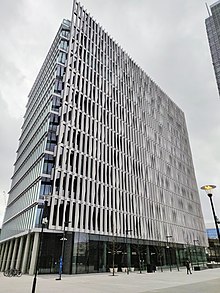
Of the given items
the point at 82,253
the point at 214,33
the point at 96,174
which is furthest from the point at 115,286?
the point at 214,33

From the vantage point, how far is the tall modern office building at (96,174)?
37.8m

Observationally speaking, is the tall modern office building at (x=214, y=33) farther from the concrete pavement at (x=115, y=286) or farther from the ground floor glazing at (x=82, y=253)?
the concrete pavement at (x=115, y=286)

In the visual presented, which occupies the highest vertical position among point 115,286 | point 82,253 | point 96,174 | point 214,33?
point 214,33

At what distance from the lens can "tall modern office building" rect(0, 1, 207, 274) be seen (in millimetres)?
37844

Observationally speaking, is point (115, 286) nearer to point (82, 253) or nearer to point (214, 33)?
point (82, 253)

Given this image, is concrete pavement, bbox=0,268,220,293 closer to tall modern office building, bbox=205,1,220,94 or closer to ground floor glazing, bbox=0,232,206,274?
ground floor glazing, bbox=0,232,206,274

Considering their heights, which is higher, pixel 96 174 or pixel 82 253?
pixel 96 174

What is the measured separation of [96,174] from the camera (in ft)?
148

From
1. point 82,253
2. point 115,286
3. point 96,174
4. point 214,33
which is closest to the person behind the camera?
point 115,286

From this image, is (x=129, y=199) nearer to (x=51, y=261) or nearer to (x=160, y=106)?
(x=51, y=261)

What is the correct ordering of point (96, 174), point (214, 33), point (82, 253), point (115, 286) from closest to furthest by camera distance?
point (115, 286) → point (82, 253) → point (96, 174) → point (214, 33)

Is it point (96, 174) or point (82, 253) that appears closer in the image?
point (82, 253)

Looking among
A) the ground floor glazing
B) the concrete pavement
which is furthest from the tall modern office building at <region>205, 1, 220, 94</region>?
the concrete pavement

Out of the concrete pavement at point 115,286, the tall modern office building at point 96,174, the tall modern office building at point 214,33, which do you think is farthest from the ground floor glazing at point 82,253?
the tall modern office building at point 214,33
